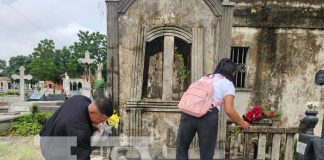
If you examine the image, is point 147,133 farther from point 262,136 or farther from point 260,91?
point 260,91

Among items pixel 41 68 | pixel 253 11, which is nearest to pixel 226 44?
pixel 253 11

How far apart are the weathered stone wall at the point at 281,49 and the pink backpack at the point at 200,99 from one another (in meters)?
6.64

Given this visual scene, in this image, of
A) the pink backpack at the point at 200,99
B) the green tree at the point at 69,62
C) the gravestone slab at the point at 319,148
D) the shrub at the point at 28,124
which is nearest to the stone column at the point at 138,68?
the pink backpack at the point at 200,99

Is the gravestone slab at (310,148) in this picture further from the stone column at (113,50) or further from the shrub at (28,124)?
the shrub at (28,124)

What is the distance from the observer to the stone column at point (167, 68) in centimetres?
589

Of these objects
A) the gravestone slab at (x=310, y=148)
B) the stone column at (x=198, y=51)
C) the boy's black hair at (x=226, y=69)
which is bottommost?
the gravestone slab at (x=310, y=148)

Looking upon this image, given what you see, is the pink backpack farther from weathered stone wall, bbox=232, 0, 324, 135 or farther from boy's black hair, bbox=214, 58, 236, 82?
Answer: weathered stone wall, bbox=232, 0, 324, 135

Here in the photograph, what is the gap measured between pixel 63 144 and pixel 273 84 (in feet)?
28.4

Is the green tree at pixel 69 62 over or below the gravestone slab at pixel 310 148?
over

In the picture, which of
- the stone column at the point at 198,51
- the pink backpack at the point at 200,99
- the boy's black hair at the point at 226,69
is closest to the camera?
the pink backpack at the point at 200,99

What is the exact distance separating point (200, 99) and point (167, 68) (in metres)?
2.46

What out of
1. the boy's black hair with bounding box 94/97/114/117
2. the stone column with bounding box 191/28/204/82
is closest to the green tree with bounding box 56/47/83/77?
the stone column with bounding box 191/28/204/82

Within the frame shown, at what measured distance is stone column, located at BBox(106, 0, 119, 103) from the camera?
5727 mm

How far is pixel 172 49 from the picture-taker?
19.4ft
